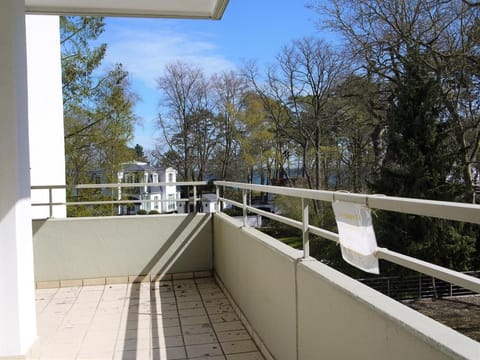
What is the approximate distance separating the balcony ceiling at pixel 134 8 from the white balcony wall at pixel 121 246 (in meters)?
2.25

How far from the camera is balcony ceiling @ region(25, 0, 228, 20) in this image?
3334 millimetres

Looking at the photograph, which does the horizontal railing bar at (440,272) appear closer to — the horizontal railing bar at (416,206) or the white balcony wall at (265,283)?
the horizontal railing bar at (416,206)

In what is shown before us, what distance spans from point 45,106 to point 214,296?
19.1 feet

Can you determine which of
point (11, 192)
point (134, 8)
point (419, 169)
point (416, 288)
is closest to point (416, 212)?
point (11, 192)

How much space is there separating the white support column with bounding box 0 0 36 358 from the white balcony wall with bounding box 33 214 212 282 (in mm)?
2109

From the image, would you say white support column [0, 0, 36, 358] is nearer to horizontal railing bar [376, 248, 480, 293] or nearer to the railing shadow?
the railing shadow

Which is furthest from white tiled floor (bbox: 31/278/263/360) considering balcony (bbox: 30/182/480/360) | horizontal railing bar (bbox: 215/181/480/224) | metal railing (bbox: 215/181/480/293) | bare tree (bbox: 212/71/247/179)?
bare tree (bbox: 212/71/247/179)

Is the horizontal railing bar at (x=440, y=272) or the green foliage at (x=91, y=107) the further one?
the green foliage at (x=91, y=107)

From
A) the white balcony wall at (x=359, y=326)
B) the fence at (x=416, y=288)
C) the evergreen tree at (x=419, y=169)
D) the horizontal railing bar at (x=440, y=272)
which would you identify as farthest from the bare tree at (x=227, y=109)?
the horizontal railing bar at (x=440, y=272)

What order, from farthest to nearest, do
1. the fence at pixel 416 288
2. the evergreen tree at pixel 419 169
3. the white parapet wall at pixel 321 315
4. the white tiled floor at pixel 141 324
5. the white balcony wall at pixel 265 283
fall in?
the evergreen tree at pixel 419 169, the fence at pixel 416 288, the white tiled floor at pixel 141 324, the white balcony wall at pixel 265 283, the white parapet wall at pixel 321 315

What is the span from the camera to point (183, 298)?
4113 mm

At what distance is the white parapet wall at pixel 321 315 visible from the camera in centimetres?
107

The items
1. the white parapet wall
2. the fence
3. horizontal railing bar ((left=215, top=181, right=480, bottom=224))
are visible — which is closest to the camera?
horizontal railing bar ((left=215, top=181, right=480, bottom=224))

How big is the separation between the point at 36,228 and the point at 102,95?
1131 centimetres
